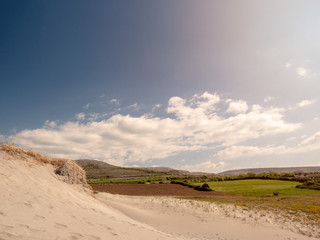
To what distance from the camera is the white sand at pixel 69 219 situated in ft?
20.2

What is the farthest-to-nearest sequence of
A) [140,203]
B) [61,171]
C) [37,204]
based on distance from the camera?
[140,203], [61,171], [37,204]

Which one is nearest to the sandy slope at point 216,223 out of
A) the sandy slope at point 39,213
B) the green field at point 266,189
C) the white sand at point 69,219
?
the white sand at point 69,219

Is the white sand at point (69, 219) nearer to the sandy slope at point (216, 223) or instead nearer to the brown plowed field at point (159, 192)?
the sandy slope at point (216, 223)

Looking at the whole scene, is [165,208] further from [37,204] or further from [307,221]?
[37,204]

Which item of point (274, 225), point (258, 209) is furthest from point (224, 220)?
point (258, 209)

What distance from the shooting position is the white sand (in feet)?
20.2

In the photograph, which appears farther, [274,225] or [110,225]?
[274,225]

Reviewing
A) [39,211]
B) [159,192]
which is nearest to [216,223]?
[39,211]

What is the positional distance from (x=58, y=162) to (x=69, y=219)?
849cm

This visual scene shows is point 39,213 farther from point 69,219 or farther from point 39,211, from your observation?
point 69,219

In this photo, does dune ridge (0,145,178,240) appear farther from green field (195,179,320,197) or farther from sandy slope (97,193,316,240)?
green field (195,179,320,197)

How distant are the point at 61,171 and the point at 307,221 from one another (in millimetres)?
20957

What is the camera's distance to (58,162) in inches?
582

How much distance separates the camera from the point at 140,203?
2594 cm
